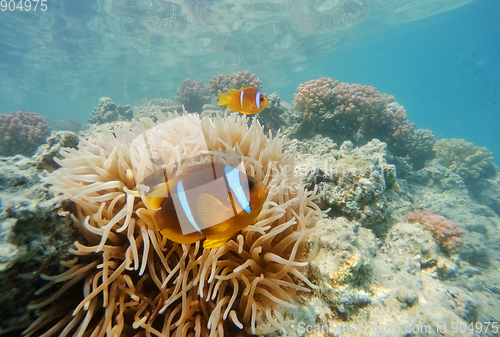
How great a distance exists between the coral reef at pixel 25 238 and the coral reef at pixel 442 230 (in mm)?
3088

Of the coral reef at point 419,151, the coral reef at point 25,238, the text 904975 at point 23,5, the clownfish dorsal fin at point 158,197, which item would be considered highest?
the text 904975 at point 23,5

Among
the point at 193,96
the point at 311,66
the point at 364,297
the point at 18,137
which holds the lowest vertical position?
the point at 364,297

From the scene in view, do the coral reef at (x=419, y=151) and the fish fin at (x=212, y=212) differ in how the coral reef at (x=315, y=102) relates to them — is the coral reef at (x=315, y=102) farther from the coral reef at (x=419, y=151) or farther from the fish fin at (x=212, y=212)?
the fish fin at (x=212, y=212)

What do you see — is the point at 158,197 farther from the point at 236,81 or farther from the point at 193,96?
the point at 193,96

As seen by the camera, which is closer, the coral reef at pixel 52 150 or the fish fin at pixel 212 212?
the fish fin at pixel 212 212

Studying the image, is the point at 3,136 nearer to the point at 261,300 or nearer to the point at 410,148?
the point at 261,300

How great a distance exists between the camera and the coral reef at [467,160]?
292 inches

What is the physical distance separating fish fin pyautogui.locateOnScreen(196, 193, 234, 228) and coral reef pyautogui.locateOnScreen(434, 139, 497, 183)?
8.58 metres

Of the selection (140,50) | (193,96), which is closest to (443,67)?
(140,50)

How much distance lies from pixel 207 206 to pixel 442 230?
3115 mm

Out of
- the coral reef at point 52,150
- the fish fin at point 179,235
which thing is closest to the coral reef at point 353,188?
the fish fin at point 179,235

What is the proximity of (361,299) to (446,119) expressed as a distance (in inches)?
3613

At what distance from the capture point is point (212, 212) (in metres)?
0.94

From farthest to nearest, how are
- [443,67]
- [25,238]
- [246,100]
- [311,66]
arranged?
[443,67] < [311,66] < [246,100] < [25,238]
